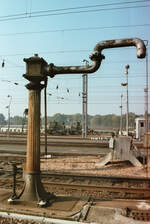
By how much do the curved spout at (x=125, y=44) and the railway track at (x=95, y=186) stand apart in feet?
12.2

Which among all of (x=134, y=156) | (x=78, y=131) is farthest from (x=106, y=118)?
(x=134, y=156)

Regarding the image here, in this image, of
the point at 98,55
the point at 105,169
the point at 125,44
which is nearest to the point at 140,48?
the point at 125,44

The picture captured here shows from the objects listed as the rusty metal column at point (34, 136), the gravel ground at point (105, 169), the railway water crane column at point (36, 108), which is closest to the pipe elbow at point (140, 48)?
the railway water crane column at point (36, 108)

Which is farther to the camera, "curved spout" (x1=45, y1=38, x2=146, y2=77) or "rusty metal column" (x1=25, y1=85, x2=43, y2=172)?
"rusty metal column" (x1=25, y1=85, x2=43, y2=172)

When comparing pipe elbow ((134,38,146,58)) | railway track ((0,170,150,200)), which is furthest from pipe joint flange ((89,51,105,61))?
railway track ((0,170,150,200))

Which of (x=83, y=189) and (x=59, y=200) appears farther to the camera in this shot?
(x=83, y=189)

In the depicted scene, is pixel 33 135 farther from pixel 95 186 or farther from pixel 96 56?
pixel 95 186

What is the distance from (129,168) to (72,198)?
5.63 metres

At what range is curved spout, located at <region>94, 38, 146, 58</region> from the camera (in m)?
4.02

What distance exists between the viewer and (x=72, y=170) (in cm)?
959

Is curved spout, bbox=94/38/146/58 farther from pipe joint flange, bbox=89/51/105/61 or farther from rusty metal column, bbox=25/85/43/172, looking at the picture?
rusty metal column, bbox=25/85/43/172

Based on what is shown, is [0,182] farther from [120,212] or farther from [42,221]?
[120,212]

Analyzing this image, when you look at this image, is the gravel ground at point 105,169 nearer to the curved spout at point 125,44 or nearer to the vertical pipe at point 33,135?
the vertical pipe at point 33,135

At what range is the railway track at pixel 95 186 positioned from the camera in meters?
6.15
